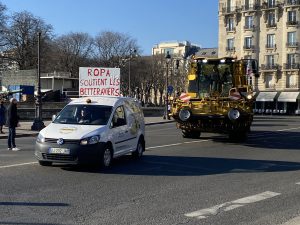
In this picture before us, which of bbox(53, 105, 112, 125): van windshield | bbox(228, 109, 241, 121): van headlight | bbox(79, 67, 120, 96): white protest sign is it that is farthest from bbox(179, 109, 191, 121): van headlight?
bbox(79, 67, 120, 96): white protest sign

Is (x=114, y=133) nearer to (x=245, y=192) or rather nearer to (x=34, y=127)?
(x=245, y=192)

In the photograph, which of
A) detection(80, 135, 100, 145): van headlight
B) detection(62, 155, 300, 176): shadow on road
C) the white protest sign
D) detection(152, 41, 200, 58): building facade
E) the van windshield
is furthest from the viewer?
detection(152, 41, 200, 58): building facade

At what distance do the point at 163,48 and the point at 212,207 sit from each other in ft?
521

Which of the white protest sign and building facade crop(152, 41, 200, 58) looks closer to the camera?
the white protest sign

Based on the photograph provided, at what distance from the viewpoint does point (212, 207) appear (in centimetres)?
833

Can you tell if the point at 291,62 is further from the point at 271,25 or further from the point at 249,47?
the point at 249,47

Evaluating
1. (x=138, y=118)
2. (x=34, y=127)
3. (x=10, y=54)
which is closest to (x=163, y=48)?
(x=10, y=54)

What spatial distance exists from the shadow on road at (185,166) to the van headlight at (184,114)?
4.89 meters

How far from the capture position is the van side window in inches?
523

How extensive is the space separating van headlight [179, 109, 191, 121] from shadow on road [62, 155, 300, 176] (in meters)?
4.89

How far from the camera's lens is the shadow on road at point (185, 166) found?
40.0ft

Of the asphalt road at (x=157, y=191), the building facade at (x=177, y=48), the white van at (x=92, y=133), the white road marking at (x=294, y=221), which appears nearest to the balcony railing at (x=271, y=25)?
the building facade at (x=177, y=48)

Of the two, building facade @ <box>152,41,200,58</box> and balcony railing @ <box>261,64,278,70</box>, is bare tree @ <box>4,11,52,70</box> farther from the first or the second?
building facade @ <box>152,41,200,58</box>

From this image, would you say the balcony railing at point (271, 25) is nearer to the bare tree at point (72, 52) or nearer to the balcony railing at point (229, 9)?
the balcony railing at point (229, 9)
